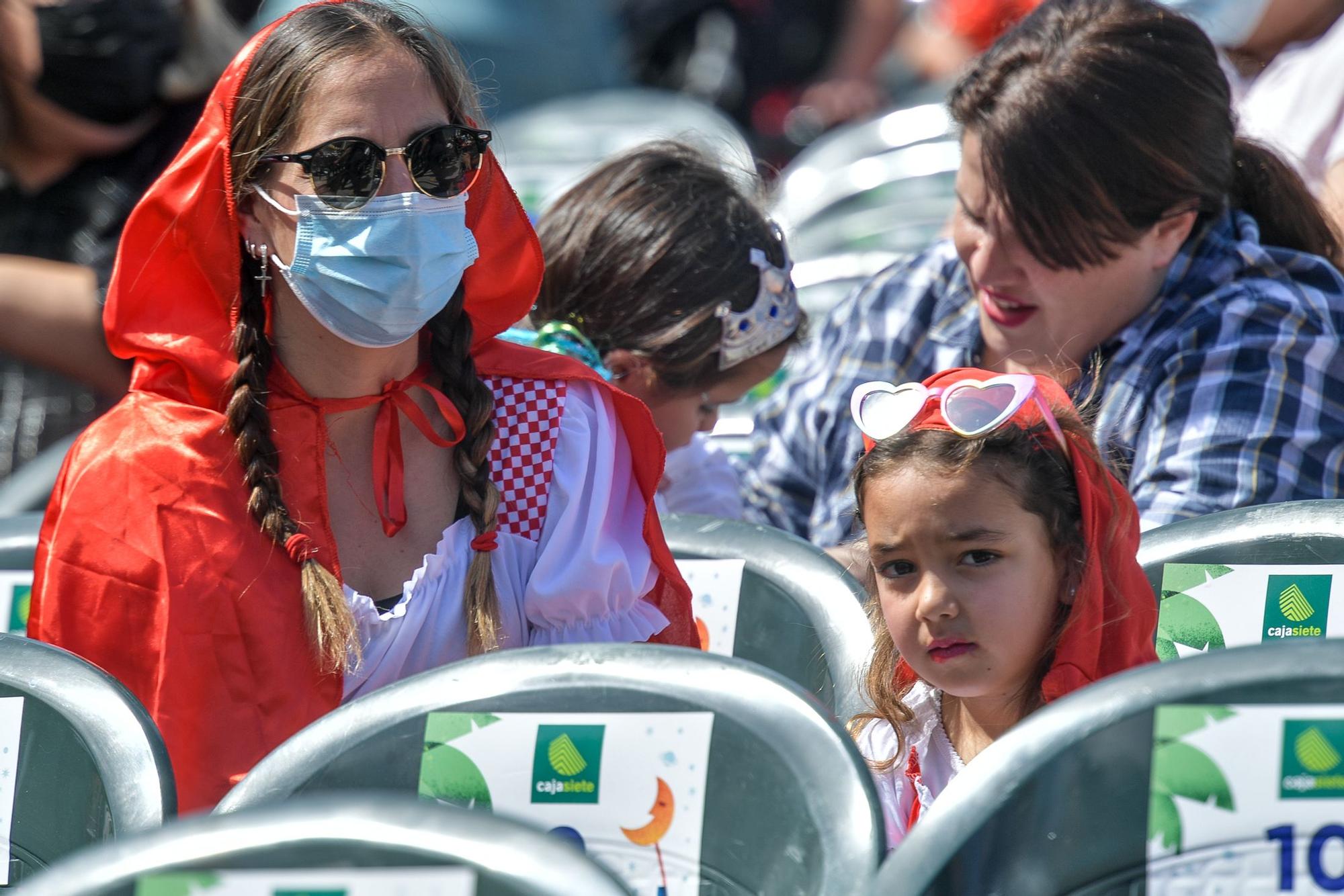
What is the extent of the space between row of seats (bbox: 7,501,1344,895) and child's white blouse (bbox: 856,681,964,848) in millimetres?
441

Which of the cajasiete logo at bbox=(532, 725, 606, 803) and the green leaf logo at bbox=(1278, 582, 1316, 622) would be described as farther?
the green leaf logo at bbox=(1278, 582, 1316, 622)

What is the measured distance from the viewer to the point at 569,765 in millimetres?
1375

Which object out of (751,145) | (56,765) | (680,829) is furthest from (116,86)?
(751,145)

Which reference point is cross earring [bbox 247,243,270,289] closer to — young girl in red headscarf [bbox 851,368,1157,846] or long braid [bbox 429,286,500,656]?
long braid [bbox 429,286,500,656]

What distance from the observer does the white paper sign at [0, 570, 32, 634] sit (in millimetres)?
2121

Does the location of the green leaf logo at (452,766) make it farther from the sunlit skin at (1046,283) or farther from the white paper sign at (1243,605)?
the sunlit skin at (1046,283)

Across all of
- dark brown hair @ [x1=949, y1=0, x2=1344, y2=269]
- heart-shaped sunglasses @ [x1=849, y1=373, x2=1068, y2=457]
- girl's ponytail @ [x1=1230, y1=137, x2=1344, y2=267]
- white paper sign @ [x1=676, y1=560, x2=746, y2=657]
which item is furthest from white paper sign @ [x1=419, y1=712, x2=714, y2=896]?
girl's ponytail @ [x1=1230, y1=137, x2=1344, y2=267]

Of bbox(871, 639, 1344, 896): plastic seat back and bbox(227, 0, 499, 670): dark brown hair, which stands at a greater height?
bbox(227, 0, 499, 670): dark brown hair

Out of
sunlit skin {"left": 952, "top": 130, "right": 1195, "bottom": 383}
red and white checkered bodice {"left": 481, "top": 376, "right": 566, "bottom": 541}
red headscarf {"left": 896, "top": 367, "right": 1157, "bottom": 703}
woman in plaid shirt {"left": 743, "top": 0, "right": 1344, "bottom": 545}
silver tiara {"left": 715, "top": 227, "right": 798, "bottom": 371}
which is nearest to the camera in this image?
red headscarf {"left": 896, "top": 367, "right": 1157, "bottom": 703}

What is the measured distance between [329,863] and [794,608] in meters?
1.00

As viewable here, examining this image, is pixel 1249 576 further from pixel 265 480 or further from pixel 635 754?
pixel 265 480

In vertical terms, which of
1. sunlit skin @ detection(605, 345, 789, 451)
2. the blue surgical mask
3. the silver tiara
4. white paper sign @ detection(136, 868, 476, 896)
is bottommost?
white paper sign @ detection(136, 868, 476, 896)

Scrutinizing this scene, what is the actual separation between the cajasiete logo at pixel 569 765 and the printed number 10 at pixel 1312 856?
1.80 feet

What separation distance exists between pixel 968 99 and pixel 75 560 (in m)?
1.46
